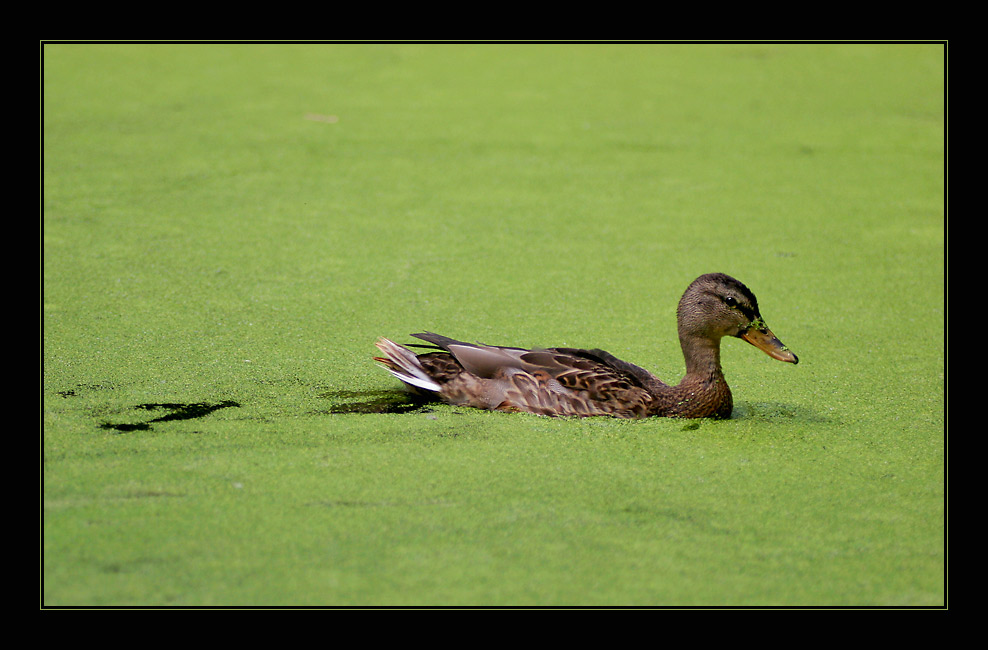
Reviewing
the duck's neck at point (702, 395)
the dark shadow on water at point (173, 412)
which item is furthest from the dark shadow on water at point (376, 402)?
the duck's neck at point (702, 395)

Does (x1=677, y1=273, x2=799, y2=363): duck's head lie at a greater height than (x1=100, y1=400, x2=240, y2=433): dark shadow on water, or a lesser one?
greater

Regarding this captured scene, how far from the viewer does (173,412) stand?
9.89 ft

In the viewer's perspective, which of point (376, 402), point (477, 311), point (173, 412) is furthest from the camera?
point (477, 311)

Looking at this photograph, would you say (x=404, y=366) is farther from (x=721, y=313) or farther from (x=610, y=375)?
(x=721, y=313)

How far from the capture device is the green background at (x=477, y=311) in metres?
2.33

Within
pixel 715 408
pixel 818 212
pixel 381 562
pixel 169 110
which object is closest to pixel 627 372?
pixel 715 408

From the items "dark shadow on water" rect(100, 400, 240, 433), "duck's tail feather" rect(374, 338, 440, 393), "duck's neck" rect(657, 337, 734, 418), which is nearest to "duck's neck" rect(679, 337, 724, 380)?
"duck's neck" rect(657, 337, 734, 418)

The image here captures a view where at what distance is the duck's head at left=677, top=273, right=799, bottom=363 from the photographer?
3.08 metres

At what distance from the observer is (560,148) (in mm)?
5684

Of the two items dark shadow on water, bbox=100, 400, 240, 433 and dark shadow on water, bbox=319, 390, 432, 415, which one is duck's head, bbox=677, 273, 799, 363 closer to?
dark shadow on water, bbox=319, 390, 432, 415

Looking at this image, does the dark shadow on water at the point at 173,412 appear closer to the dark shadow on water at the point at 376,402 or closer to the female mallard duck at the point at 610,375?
the dark shadow on water at the point at 376,402

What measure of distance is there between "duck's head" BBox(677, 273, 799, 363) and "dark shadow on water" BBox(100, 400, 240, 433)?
1.29 meters

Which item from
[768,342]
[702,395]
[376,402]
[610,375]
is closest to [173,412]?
[376,402]

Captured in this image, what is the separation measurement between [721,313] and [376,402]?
3.27 ft
